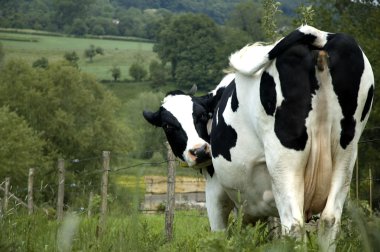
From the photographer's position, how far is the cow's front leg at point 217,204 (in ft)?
28.5

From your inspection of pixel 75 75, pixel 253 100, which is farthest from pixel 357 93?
pixel 75 75

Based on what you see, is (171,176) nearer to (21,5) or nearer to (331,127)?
(331,127)

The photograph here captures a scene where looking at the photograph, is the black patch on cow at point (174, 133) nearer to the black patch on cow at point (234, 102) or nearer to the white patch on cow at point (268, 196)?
the black patch on cow at point (234, 102)

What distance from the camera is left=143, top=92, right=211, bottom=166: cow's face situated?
29.5 ft

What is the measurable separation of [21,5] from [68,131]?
86.2 meters

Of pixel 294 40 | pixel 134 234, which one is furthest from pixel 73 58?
pixel 134 234

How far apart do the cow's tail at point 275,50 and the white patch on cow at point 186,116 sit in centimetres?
194

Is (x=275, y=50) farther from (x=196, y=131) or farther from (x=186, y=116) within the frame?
(x=186, y=116)

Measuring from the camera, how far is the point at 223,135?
7.43 meters

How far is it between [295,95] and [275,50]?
382 mm

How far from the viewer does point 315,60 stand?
624 cm

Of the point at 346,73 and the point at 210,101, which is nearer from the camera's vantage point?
the point at 346,73

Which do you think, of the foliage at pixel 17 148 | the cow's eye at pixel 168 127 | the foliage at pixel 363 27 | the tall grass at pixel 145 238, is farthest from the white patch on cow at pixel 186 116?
the foliage at pixel 17 148

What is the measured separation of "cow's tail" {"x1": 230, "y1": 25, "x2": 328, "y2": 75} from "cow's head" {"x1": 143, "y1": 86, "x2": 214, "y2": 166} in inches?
72.4
